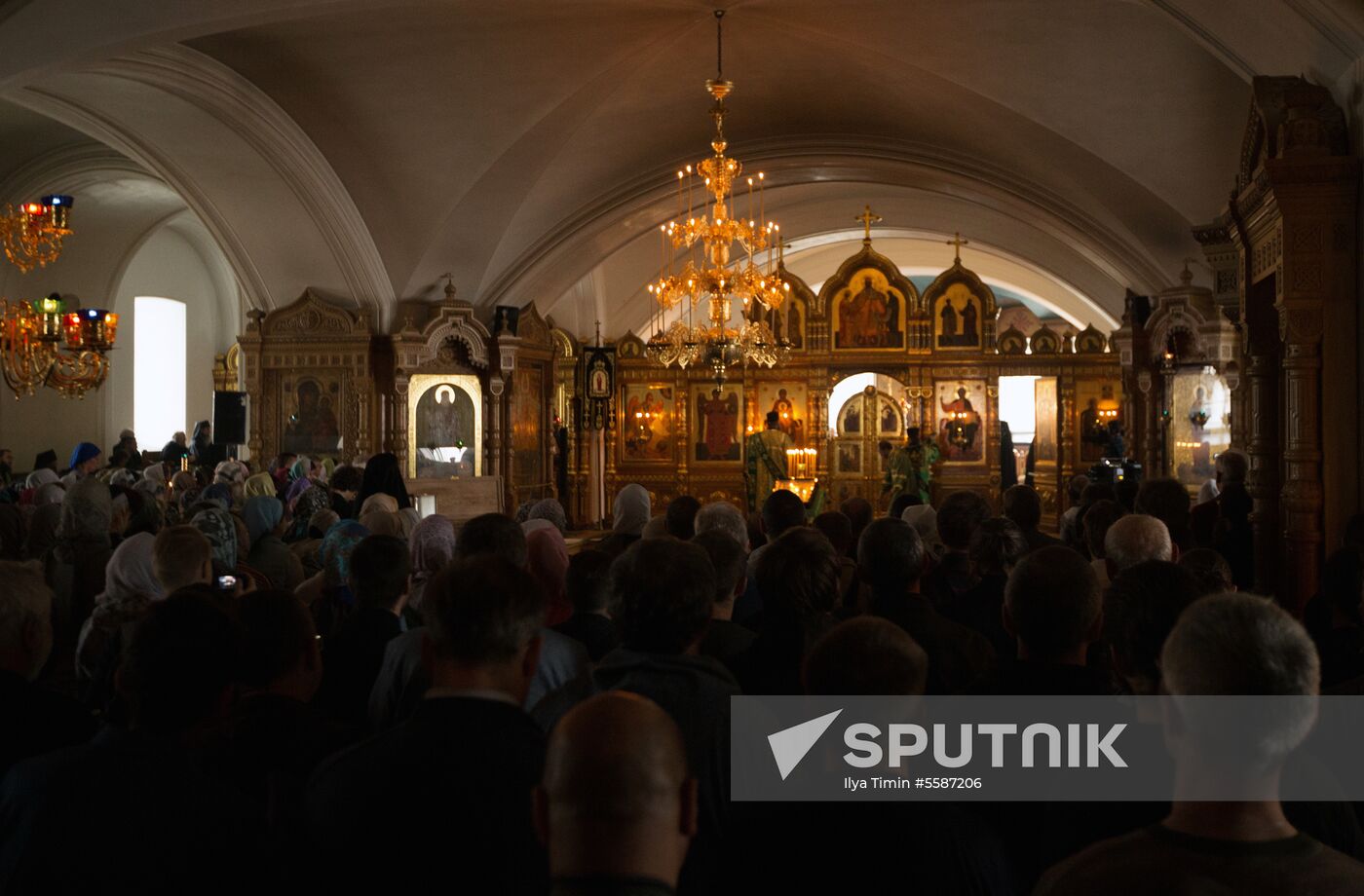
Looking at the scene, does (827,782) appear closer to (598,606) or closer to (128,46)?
(598,606)

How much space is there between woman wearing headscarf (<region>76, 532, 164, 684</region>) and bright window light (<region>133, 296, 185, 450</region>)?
57.6 ft

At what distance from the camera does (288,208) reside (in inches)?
580

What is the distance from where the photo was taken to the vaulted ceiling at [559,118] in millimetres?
11281

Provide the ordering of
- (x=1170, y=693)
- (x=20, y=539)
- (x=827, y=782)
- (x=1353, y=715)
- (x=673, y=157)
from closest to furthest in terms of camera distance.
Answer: (x=1170, y=693)
(x=827, y=782)
(x=1353, y=715)
(x=20, y=539)
(x=673, y=157)

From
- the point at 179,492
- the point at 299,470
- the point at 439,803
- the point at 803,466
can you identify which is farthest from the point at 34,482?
the point at 803,466

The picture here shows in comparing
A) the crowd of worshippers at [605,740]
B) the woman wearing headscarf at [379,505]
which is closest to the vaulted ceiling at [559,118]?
the woman wearing headscarf at [379,505]

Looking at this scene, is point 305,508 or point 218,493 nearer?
point 218,493

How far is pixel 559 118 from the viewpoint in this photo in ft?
45.6

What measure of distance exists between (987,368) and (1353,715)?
52.2ft

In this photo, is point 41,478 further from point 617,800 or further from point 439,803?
A: point 617,800

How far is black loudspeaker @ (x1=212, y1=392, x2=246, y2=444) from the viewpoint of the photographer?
1562cm

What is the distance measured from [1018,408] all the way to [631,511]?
27113mm

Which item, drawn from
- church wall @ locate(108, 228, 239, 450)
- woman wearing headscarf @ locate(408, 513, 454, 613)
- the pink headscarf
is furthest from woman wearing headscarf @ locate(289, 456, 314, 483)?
church wall @ locate(108, 228, 239, 450)

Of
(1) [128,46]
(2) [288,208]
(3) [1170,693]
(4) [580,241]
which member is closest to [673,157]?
(4) [580,241]
